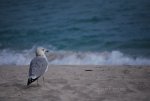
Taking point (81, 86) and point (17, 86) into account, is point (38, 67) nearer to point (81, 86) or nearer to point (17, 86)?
point (17, 86)

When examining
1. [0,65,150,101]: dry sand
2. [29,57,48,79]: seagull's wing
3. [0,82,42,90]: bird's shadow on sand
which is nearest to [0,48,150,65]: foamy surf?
[0,65,150,101]: dry sand

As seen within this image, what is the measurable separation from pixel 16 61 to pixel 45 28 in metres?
6.85

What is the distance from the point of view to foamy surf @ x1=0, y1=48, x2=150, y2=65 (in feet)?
36.1

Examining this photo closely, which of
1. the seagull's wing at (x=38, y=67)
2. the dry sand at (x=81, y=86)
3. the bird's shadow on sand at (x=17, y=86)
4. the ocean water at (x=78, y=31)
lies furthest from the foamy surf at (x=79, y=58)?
the seagull's wing at (x=38, y=67)

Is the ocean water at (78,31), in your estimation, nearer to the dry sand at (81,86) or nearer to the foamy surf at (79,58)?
the foamy surf at (79,58)

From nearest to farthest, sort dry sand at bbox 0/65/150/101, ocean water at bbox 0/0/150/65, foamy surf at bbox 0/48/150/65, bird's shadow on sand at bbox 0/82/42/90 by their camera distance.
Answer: dry sand at bbox 0/65/150/101 → bird's shadow on sand at bbox 0/82/42/90 → foamy surf at bbox 0/48/150/65 → ocean water at bbox 0/0/150/65

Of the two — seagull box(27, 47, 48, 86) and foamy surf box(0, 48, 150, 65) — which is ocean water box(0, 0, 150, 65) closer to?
foamy surf box(0, 48, 150, 65)

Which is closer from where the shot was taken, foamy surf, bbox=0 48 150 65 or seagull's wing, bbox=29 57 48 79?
seagull's wing, bbox=29 57 48 79

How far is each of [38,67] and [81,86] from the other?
0.91 meters

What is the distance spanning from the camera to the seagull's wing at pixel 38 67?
590 cm

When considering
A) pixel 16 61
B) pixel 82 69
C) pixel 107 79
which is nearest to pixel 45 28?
pixel 16 61

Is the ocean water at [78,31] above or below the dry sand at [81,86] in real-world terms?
above

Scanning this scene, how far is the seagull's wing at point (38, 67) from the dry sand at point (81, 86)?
33 cm

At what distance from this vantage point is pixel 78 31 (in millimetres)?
17109
